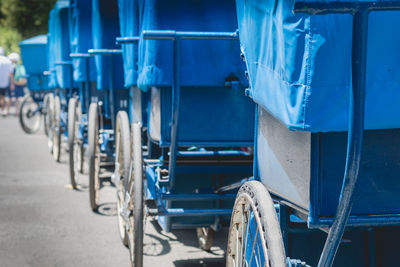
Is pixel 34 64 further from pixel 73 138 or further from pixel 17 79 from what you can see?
pixel 73 138

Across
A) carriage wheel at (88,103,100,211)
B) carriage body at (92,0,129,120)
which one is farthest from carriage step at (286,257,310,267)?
carriage body at (92,0,129,120)

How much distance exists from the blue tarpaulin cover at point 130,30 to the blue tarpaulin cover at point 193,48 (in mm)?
718

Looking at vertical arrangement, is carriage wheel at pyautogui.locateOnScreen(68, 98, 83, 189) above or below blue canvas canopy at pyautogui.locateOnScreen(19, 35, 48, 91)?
below

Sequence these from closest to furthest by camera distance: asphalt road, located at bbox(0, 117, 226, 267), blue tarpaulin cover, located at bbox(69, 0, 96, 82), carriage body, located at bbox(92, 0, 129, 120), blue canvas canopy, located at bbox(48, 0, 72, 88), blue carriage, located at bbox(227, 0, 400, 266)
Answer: blue carriage, located at bbox(227, 0, 400, 266) < asphalt road, located at bbox(0, 117, 226, 267) < carriage body, located at bbox(92, 0, 129, 120) < blue tarpaulin cover, located at bbox(69, 0, 96, 82) < blue canvas canopy, located at bbox(48, 0, 72, 88)

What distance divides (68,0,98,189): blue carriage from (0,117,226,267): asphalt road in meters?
0.54

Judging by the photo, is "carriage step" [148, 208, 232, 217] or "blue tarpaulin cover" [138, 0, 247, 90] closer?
"blue tarpaulin cover" [138, 0, 247, 90]

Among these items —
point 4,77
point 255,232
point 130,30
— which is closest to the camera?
Result: point 255,232

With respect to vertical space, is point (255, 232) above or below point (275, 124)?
below

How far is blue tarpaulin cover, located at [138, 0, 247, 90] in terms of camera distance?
3.92 m

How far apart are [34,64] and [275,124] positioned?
12745 millimetres

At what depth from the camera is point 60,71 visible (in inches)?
398

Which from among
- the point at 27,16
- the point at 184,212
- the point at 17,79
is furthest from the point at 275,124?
the point at 27,16

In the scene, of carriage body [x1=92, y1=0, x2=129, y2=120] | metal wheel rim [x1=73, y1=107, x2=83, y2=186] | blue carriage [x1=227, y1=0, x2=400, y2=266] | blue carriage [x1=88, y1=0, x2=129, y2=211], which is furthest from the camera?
metal wheel rim [x1=73, y1=107, x2=83, y2=186]

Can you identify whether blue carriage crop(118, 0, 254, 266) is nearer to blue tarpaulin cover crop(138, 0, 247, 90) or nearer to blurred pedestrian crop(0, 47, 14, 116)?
blue tarpaulin cover crop(138, 0, 247, 90)
